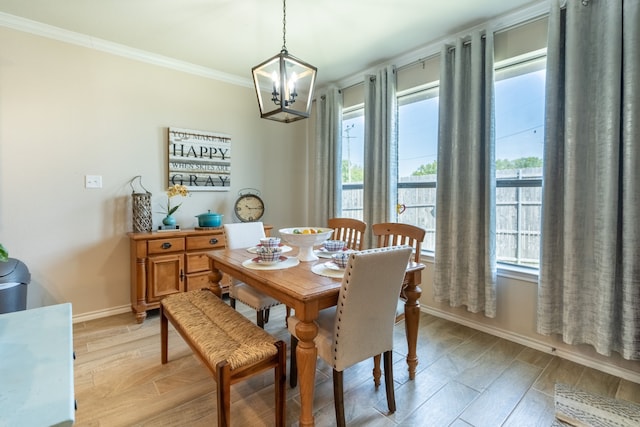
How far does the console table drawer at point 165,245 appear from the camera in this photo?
2820 millimetres

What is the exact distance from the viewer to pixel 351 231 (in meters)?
2.67

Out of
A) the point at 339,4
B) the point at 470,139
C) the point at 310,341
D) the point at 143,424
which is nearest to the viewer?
the point at 310,341

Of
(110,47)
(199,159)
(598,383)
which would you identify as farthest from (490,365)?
(110,47)

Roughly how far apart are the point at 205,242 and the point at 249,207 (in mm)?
840

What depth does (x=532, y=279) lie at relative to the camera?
2.36 meters

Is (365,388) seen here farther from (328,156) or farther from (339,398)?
(328,156)

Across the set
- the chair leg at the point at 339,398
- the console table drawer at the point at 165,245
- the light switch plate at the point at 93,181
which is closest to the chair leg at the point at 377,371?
the chair leg at the point at 339,398

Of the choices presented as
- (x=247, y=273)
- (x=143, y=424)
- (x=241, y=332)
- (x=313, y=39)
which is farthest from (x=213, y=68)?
(x=143, y=424)

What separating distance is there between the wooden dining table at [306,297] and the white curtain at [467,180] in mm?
936

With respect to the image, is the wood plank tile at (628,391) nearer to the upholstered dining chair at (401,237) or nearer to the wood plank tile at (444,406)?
the wood plank tile at (444,406)

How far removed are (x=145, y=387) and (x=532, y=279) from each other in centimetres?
282

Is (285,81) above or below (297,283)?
above

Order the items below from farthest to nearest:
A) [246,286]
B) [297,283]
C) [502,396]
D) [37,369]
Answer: [246,286], [502,396], [297,283], [37,369]

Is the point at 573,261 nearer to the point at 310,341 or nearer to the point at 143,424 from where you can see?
the point at 310,341
